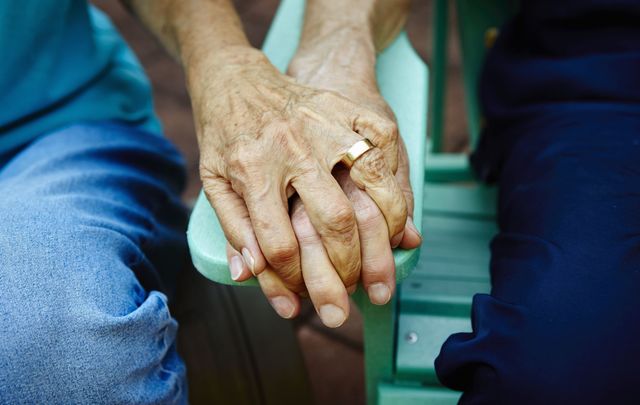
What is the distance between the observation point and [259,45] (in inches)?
111

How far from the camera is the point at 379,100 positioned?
39.0 inches

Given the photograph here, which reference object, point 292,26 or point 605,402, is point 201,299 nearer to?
point 292,26

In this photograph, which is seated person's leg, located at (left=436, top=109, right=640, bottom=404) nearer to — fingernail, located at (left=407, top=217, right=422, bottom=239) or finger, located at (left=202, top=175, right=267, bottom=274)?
fingernail, located at (left=407, top=217, right=422, bottom=239)

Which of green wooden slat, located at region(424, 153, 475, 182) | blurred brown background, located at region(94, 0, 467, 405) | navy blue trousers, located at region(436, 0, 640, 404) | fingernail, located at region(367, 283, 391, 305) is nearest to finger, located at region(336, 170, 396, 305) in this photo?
fingernail, located at region(367, 283, 391, 305)

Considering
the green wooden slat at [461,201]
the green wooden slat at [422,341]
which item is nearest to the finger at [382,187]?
the green wooden slat at [422,341]

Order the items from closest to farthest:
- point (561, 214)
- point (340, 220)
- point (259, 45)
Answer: point (340, 220)
point (561, 214)
point (259, 45)

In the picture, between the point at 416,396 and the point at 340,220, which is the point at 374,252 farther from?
the point at 416,396

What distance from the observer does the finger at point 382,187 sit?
827mm

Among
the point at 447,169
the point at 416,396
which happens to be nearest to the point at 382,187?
the point at 416,396

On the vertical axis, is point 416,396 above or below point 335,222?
below

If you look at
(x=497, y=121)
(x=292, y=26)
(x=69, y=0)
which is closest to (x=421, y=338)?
(x=497, y=121)

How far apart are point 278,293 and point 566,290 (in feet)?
1.01

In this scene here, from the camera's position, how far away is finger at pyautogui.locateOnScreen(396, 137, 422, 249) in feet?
2.79

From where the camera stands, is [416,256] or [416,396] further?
[416,396]
